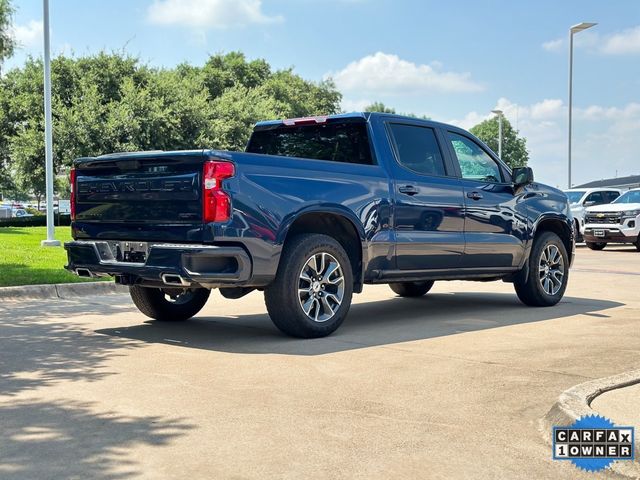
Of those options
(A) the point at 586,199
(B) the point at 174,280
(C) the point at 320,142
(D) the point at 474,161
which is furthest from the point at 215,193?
(A) the point at 586,199

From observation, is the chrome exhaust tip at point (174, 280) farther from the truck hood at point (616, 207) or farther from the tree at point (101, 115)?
the tree at point (101, 115)

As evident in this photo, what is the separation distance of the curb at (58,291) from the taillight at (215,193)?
16.2ft

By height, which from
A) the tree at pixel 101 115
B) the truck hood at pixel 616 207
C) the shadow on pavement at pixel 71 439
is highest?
the tree at pixel 101 115

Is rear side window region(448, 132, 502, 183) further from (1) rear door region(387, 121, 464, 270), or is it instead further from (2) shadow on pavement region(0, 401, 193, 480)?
(2) shadow on pavement region(0, 401, 193, 480)

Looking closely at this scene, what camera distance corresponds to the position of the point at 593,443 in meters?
4.20

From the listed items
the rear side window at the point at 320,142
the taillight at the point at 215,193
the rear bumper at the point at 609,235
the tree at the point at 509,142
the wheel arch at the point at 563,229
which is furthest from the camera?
the tree at the point at 509,142

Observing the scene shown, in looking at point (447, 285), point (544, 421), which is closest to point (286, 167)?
point (544, 421)

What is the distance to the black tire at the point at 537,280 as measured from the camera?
989 centimetres

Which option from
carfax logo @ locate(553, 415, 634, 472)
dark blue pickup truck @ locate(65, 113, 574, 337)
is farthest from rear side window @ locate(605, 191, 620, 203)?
carfax logo @ locate(553, 415, 634, 472)

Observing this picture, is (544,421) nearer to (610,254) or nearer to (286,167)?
(286,167)

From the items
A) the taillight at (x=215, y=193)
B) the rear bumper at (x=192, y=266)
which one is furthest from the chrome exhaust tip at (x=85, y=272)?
the taillight at (x=215, y=193)

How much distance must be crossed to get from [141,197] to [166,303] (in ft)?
5.98

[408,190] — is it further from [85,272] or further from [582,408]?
[582,408]

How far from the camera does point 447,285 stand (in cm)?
1341
